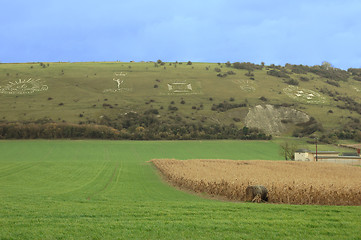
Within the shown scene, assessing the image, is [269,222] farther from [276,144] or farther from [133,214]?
[276,144]

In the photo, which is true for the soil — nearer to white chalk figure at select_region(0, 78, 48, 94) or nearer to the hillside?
the hillside

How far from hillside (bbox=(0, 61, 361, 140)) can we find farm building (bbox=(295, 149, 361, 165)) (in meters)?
22.6

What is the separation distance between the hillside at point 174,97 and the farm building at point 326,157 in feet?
74.0

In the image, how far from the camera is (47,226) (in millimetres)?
11609

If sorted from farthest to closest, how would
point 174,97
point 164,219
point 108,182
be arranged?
1. point 174,97
2. point 108,182
3. point 164,219

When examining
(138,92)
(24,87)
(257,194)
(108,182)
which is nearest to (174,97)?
(138,92)

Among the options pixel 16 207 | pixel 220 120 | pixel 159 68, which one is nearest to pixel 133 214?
pixel 16 207

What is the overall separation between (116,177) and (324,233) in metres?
22.8

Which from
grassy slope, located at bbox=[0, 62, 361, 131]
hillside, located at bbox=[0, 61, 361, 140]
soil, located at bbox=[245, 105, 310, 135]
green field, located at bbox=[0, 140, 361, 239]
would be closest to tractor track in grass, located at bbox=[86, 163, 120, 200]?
green field, located at bbox=[0, 140, 361, 239]

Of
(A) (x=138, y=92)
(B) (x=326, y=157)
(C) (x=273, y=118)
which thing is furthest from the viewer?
(A) (x=138, y=92)

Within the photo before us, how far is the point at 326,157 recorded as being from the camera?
56.8 metres

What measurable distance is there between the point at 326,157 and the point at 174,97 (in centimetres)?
5424

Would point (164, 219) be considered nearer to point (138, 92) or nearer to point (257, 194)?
point (257, 194)

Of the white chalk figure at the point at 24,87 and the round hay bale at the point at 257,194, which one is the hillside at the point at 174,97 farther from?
the round hay bale at the point at 257,194
